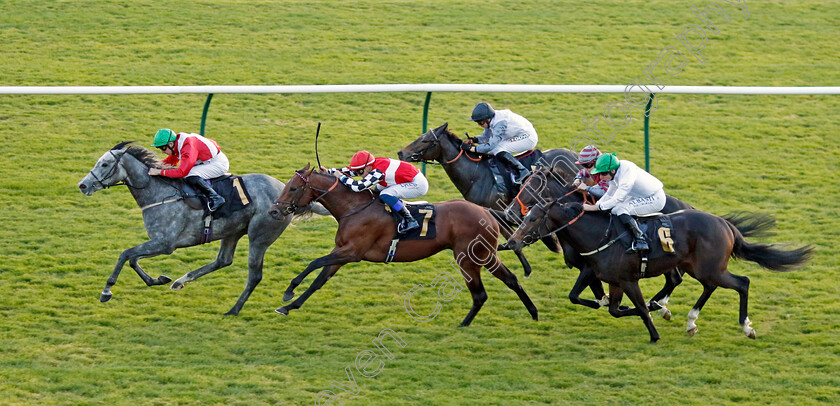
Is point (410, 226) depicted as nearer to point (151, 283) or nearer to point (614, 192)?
point (614, 192)

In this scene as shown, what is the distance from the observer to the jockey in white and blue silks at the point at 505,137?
999 centimetres

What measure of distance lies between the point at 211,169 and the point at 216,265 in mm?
914

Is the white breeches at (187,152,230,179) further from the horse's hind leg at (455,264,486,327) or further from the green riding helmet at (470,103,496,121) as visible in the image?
the green riding helmet at (470,103,496,121)

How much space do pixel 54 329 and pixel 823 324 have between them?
676cm

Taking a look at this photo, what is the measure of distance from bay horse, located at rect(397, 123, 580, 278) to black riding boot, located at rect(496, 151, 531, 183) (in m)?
0.18

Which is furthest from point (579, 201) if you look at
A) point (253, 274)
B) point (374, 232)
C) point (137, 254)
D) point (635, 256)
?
point (137, 254)

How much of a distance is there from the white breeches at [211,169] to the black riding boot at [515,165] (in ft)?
9.10

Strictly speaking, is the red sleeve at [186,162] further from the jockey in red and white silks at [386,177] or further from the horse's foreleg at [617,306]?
the horse's foreleg at [617,306]

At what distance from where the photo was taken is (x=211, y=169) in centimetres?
909

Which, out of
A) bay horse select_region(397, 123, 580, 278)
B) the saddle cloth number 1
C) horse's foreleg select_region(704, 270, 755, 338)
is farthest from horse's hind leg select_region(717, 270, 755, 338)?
bay horse select_region(397, 123, 580, 278)

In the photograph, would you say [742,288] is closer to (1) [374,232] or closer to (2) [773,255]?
(2) [773,255]

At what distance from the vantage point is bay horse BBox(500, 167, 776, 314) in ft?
27.8

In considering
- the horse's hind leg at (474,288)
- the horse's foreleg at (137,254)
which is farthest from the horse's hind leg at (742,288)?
the horse's foreleg at (137,254)

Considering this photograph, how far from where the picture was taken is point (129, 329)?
8594mm
